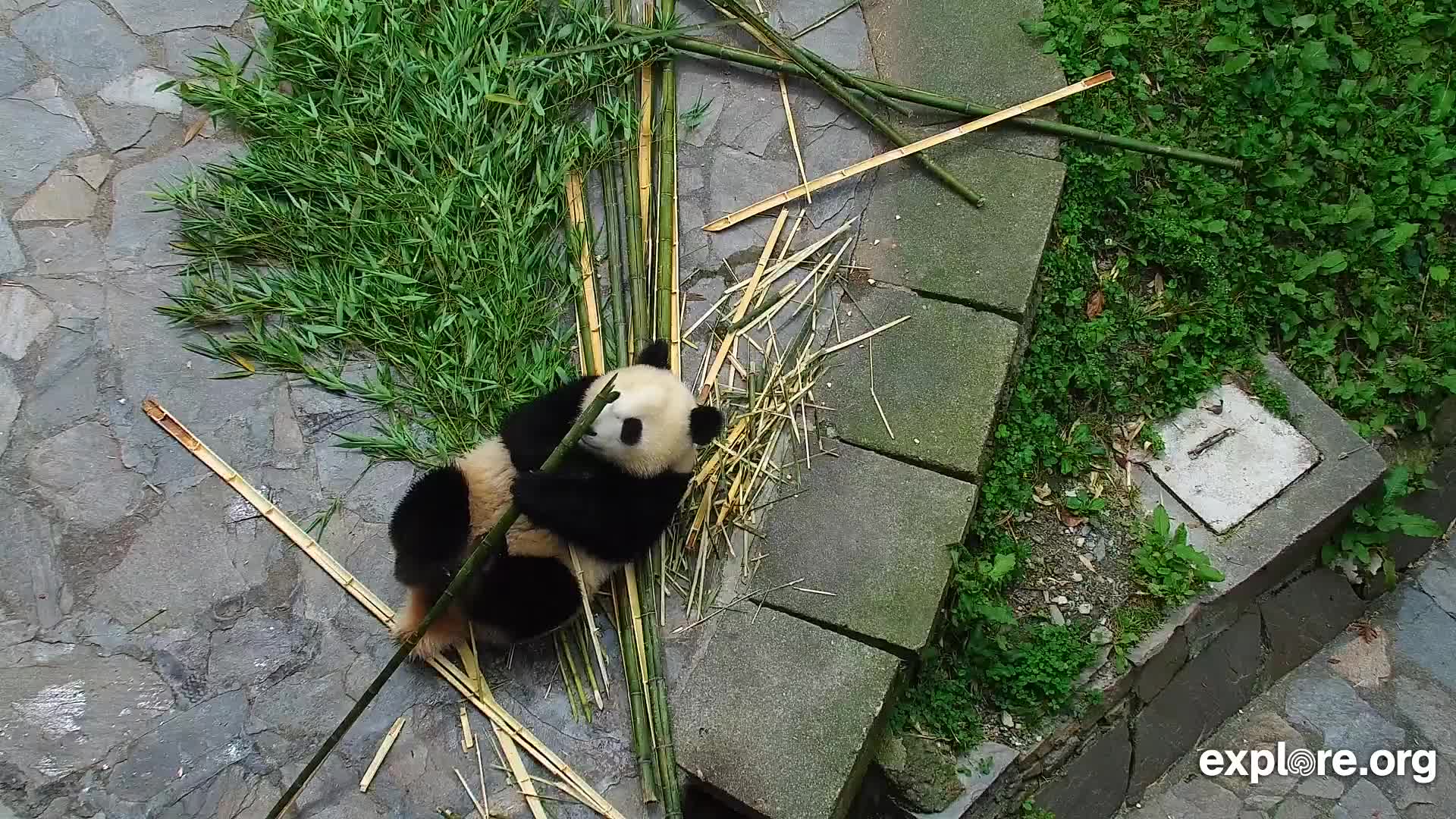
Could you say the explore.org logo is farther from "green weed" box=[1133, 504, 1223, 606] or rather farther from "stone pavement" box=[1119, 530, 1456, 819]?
"green weed" box=[1133, 504, 1223, 606]

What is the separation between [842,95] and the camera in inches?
135

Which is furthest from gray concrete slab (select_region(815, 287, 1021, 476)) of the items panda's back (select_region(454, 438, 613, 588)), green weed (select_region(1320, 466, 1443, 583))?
green weed (select_region(1320, 466, 1443, 583))

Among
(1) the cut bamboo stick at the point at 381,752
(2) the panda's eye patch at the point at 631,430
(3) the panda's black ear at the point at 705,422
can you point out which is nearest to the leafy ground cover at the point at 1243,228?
(3) the panda's black ear at the point at 705,422

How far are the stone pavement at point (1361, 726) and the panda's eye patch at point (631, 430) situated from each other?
2.09 metres

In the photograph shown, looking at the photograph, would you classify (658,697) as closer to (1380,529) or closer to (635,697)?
(635,697)

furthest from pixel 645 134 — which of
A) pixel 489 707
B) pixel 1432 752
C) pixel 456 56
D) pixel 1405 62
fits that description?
pixel 1432 752

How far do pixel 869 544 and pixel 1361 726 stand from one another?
6.23 feet

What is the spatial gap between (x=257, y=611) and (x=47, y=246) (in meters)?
1.44

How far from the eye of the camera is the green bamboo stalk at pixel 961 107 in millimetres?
3424

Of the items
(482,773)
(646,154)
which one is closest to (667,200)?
(646,154)

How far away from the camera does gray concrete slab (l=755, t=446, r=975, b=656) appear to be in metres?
2.79

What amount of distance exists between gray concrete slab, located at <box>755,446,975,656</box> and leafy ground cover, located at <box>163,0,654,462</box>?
0.92 metres

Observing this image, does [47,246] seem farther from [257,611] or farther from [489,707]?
[489,707]

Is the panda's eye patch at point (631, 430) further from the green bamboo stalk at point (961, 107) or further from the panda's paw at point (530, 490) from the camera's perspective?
the green bamboo stalk at point (961, 107)
